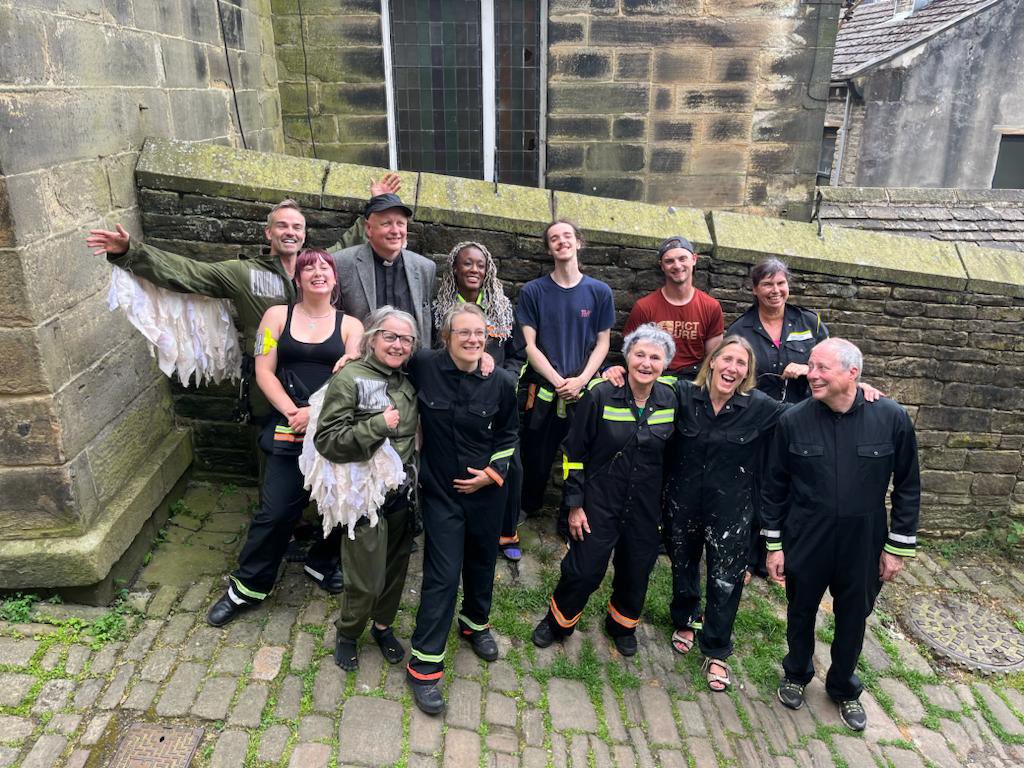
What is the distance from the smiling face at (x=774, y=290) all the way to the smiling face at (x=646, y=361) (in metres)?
1.13

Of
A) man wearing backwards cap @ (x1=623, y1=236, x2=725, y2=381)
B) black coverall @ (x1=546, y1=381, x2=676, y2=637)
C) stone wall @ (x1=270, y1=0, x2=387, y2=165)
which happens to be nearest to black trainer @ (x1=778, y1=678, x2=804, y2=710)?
black coverall @ (x1=546, y1=381, x2=676, y2=637)

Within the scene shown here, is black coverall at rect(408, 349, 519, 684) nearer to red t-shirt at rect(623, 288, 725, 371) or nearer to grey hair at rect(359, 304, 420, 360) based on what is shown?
grey hair at rect(359, 304, 420, 360)

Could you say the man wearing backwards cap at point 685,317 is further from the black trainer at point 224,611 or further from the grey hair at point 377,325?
the black trainer at point 224,611

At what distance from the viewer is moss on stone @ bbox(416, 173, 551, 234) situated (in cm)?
470

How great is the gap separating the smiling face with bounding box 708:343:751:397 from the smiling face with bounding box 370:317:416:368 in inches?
60.8

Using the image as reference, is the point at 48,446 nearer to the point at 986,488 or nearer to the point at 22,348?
the point at 22,348

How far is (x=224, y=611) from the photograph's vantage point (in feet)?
12.9

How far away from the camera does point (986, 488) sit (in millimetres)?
5672

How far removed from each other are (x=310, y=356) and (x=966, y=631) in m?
4.55

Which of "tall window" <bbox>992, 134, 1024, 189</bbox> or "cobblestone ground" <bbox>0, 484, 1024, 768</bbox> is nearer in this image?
"cobblestone ground" <bbox>0, 484, 1024, 768</bbox>

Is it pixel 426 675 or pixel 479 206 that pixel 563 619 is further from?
pixel 479 206

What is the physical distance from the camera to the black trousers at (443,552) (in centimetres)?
357

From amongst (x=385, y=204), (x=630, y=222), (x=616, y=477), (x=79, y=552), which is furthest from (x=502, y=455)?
→ (x=79, y=552)

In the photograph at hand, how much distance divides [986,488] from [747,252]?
2.83 metres
